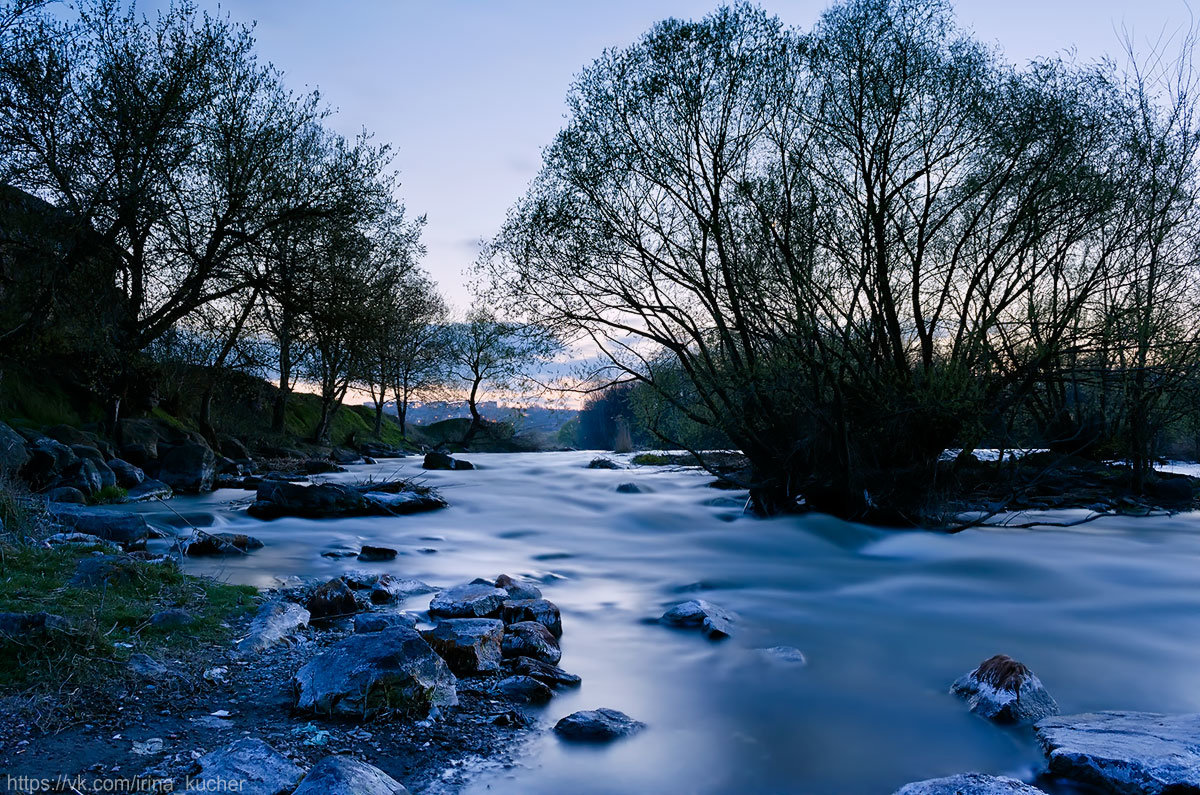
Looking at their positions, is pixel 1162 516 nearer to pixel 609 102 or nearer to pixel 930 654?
pixel 930 654

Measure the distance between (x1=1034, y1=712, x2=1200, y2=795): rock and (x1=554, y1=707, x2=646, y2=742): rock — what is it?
2556mm

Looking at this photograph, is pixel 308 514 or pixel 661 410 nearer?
pixel 308 514

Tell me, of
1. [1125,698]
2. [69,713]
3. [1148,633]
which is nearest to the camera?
[69,713]

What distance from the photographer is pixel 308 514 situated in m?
13.9

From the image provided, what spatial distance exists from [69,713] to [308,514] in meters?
10.8

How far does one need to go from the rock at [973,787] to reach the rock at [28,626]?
15.9 feet

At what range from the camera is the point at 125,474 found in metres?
15.6

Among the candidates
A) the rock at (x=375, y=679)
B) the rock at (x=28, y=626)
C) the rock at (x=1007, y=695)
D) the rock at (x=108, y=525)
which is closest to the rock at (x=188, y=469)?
the rock at (x=108, y=525)

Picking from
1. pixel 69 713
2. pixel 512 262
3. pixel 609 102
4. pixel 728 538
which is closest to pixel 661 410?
pixel 728 538

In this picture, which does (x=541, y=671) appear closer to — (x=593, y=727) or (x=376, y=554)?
(x=593, y=727)

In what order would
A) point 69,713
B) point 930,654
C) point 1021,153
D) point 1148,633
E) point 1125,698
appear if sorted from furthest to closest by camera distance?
1. point 1021,153
2. point 1148,633
3. point 930,654
4. point 1125,698
5. point 69,713

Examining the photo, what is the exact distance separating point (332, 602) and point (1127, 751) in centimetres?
603

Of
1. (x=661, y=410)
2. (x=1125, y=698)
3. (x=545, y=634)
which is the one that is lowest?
(x=1125, y=698)

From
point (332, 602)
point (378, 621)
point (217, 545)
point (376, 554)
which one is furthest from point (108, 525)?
point (378, 621)
